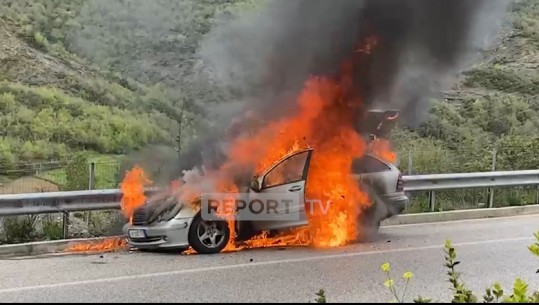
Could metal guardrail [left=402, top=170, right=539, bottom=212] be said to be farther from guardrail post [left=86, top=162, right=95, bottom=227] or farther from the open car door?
guardrail post [left=86, top=162, right=95, bottom=227]

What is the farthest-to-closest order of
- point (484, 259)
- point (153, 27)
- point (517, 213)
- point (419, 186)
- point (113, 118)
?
point (153, 27) → point (113, 118) → point (517, 213) → point (419, 186) → point (484, 259)

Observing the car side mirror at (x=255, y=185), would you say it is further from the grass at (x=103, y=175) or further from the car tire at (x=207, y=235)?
the grass at (x=103, y=175)

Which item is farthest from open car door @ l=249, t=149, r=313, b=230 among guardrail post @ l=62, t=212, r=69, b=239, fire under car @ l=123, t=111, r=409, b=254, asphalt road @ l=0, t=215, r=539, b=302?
guardrail post @ l=62, t=212, r=69, b=239

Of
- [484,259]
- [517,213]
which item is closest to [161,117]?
[517,213]

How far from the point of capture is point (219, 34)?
19.0 meters

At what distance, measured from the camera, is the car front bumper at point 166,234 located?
862 centimetres

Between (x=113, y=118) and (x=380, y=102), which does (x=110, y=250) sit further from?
(x=113, y=118)

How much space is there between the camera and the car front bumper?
28.3ft

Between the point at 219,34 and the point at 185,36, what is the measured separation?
6.26 metres

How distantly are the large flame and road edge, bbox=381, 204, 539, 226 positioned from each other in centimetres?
207

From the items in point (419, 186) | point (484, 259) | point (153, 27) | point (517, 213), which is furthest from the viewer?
point (153, 27)

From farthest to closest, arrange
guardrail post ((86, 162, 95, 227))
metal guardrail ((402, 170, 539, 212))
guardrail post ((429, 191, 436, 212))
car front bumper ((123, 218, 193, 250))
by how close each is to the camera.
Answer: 1. guardrail post ((429, 191, 436, 212))
2. metal guardrail ((402, 170, 539, 212))
3. guardrail post ((86, 162, 95, 227))
4. car front bumper ((123, 218, 193, 250))

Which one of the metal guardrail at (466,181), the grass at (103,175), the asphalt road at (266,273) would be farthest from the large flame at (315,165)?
the metal guardrail at (466,181)

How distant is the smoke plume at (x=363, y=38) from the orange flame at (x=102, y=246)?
297 cm
